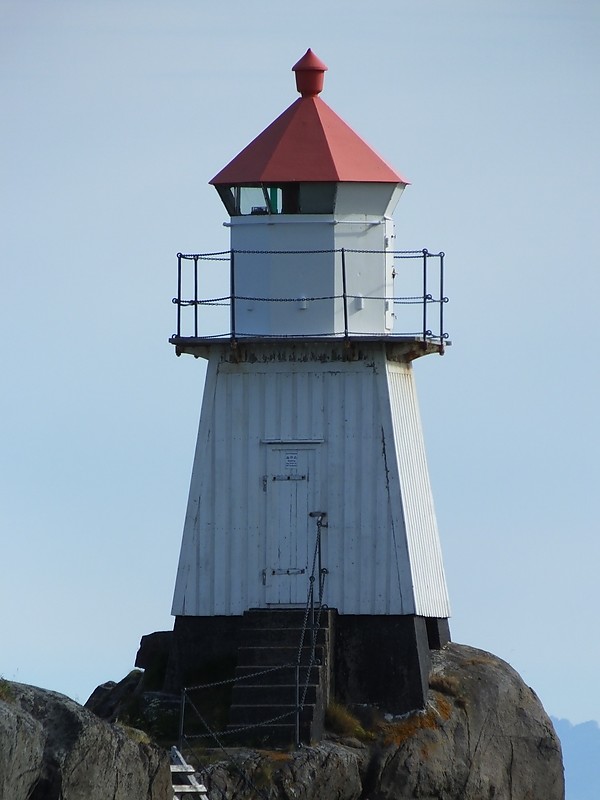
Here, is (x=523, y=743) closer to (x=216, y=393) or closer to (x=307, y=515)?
(x=307, y=515)

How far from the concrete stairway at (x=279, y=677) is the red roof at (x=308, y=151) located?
630 cm

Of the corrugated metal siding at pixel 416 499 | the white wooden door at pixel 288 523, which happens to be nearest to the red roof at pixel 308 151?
the corrugated metal siding at pixel 416 499

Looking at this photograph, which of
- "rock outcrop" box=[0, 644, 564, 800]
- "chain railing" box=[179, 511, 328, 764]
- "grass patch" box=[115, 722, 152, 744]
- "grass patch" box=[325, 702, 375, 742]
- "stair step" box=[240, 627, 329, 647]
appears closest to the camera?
"rock outcrop" box=[0, 644, 564, 800]

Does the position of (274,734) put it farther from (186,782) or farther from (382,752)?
(186,782)

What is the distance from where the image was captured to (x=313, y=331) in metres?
32.4

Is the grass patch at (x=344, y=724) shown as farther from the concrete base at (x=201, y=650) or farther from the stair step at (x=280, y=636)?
the concrete base at (x=201, y=650)

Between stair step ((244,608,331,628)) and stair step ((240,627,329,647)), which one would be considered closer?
stair step ((240,627,329,647))

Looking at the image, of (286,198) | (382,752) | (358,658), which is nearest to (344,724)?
(382,752)

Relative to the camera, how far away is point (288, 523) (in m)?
32.3

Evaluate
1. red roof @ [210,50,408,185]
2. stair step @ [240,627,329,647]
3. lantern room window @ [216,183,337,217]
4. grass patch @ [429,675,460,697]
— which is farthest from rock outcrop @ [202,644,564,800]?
red roof @ [210,50,408,185]

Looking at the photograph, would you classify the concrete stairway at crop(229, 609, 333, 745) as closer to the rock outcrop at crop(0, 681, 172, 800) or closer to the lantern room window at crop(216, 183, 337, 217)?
the rock outcrop at crop(0, 681, 172, 800)

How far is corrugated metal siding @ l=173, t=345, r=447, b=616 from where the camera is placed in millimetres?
32094

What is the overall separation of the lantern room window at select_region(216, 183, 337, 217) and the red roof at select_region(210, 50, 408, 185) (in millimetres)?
190

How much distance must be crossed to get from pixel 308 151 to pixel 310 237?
1280 millimetres
